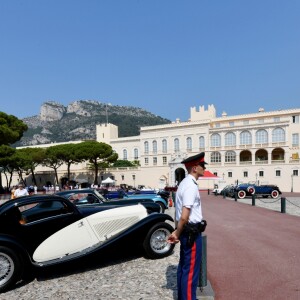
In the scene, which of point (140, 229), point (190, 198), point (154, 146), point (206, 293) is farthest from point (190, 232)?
point (154, 146)

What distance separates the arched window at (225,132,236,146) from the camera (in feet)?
173

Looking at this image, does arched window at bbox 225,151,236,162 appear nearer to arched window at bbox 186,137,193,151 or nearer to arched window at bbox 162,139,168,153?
arched window at bbox 186,137,193,151

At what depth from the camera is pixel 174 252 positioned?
269 inches

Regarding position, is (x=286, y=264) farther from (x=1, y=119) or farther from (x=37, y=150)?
(x=37, y=150)

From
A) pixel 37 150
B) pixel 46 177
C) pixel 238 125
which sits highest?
pixel 238 125

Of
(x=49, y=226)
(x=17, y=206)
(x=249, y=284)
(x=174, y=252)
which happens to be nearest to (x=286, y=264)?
(x=249, y=284)

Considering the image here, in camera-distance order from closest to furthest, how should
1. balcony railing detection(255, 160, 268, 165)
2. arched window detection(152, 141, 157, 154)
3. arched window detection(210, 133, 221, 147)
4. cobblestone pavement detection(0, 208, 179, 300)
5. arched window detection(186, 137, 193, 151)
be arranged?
cobblestone pavement detection(0, 208, 179, 300)
balcony railing detection(255, 160, 268, 165)
arched window detection(210, 133, 221, 147)
arched window detection(186, 137, 193, 151)
arched window detection(152, 141, 157, 154)

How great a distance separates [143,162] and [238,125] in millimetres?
21019

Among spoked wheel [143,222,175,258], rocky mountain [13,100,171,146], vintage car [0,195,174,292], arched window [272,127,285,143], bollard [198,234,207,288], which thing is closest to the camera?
bollard [198,234,207,288]

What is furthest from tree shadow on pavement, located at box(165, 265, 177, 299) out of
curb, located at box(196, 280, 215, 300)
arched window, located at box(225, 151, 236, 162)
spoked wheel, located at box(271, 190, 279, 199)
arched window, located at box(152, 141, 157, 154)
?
arched window, located at box(152, 141, 157, 154)

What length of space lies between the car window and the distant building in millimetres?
41139

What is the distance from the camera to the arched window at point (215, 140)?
54272 millimetres

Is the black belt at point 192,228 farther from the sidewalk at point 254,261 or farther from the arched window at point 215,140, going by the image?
the arched window at point 215,140

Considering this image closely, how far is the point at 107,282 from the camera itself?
16.8ft
